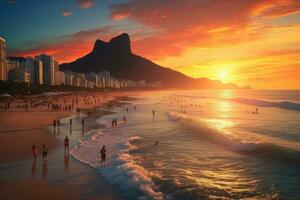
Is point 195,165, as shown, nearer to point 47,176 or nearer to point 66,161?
point 66,161

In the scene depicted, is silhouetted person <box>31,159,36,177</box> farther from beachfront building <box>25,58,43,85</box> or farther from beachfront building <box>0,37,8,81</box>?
beachfront building <box>25,58,43,85</box>

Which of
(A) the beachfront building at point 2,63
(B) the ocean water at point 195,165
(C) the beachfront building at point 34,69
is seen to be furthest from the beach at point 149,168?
(C) the beachfront building at point 34,69

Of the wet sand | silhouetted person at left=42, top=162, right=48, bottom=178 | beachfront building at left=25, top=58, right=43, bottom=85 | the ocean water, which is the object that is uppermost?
beachfront building at left=25, top=58, right=43, bottom=85

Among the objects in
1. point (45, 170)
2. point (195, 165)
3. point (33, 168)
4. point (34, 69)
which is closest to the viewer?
point (45, 170)

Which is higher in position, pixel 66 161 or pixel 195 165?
pixel 66 161

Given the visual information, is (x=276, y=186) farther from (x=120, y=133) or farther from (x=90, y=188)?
(x=120, y=133)

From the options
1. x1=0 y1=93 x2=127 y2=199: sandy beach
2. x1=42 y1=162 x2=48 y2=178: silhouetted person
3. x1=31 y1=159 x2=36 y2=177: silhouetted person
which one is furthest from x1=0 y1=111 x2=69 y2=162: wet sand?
x1=42 y1=162 x2=48 y2=178: silhouetted person

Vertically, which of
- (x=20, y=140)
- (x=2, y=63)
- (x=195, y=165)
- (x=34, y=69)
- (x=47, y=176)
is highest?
(x=34, y=69)

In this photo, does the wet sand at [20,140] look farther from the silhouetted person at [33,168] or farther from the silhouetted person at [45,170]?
the silhouetted person at [45,170]

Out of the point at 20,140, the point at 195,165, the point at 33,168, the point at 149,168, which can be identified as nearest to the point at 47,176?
the point at 33,168

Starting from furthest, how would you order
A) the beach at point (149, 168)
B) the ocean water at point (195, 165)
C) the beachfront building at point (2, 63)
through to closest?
1. the beachfront building at point (2, 63)
2. the ocean water at point (195, 165)
3. the beach at point (149, 168)

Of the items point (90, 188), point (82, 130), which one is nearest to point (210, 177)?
point (90, 188)
